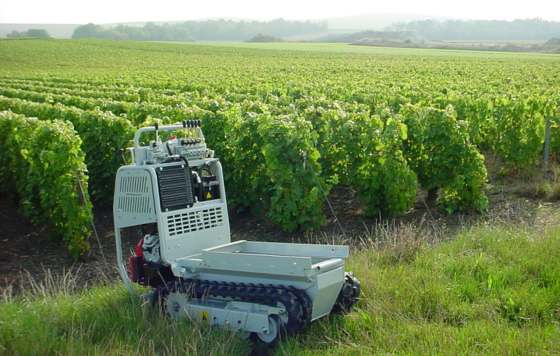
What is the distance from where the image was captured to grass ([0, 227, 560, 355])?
17.0 feet

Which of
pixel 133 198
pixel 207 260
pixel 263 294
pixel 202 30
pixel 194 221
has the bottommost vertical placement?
pixel 202 30

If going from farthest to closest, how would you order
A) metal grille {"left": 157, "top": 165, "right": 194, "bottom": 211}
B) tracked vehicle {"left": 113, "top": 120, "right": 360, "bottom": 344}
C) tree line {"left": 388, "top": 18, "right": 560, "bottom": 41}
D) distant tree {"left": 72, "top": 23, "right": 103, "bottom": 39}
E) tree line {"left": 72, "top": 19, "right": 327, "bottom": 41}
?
tree line {"left": 388, "top": 18, "right": 560, "bottom": 41}
tree line {"left": 72, "top": 19, "right": 327, "bottom": 41}
distant tree {"left": 72, "top": 23, "right": 103, "bottom": 39}
metal grille {"left": 157, "top": 165, "right": 194, "bottom": 211}
tracked vehicle {"left": 113, "top": 120, "right": 360, "bottom": 344}

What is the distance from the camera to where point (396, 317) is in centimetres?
581

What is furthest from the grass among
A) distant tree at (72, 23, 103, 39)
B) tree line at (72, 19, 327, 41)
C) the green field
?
distant tree at (72, 23, 103, 39)

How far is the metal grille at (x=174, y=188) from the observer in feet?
20.6

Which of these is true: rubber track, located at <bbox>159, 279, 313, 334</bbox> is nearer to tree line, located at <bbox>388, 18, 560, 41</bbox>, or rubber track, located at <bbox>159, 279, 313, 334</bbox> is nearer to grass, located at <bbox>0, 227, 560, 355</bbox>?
grass, located at <bbox>0, 227, 560, 355</bbox>

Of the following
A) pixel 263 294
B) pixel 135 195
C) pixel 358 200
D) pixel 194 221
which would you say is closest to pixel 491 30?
pixel 358 200

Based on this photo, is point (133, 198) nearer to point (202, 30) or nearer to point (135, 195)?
point (135, 195)

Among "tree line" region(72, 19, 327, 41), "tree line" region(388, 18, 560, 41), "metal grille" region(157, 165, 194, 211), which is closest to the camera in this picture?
"metal grille" region(157, 165, 194, 211)

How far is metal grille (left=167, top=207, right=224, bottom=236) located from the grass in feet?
2.31

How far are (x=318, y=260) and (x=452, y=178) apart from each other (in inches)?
198

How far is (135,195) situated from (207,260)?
3.19 feet

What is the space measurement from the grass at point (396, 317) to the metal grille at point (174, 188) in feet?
2.88

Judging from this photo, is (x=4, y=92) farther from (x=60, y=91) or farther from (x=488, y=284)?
(x=488, y=284)
